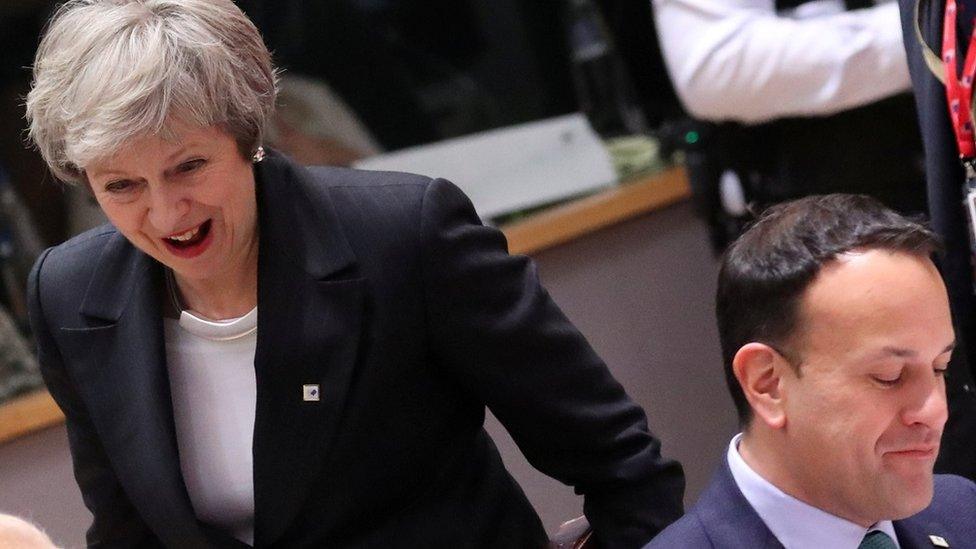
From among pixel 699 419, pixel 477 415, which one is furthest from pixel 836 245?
pixel 699 419

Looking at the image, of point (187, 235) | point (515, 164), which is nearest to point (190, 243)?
point (187, 235)

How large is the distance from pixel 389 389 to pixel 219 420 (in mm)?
269

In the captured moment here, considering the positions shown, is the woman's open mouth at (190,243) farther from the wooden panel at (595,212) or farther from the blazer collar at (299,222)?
the wooden panel at (595,212)

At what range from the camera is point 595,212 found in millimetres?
4082

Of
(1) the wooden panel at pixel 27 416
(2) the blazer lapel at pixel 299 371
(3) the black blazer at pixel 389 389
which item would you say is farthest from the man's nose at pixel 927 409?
(1) the wooden panel at pixel 27 416

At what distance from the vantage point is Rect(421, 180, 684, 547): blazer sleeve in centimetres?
203

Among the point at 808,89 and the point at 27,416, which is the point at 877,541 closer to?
the point at 808,89

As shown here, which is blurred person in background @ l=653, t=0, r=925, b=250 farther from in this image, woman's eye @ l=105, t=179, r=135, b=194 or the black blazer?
woman's eye @ l=105, t=179, r=135, b=194

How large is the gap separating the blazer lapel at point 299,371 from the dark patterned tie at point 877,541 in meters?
0.70

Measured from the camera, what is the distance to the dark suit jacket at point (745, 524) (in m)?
1.71

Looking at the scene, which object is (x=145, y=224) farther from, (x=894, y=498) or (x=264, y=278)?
(x=894, y=498)

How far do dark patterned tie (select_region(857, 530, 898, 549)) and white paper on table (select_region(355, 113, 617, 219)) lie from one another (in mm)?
2566

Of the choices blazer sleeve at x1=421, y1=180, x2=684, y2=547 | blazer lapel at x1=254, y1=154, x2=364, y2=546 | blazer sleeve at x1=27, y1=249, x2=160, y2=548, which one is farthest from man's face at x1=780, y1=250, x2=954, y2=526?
blazer sleeve at x1=27, y1=249, x2=160, y2=548

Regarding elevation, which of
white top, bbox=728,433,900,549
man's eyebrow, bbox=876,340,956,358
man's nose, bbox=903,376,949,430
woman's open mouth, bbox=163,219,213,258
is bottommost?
white top, bbox=728,433,900,549
